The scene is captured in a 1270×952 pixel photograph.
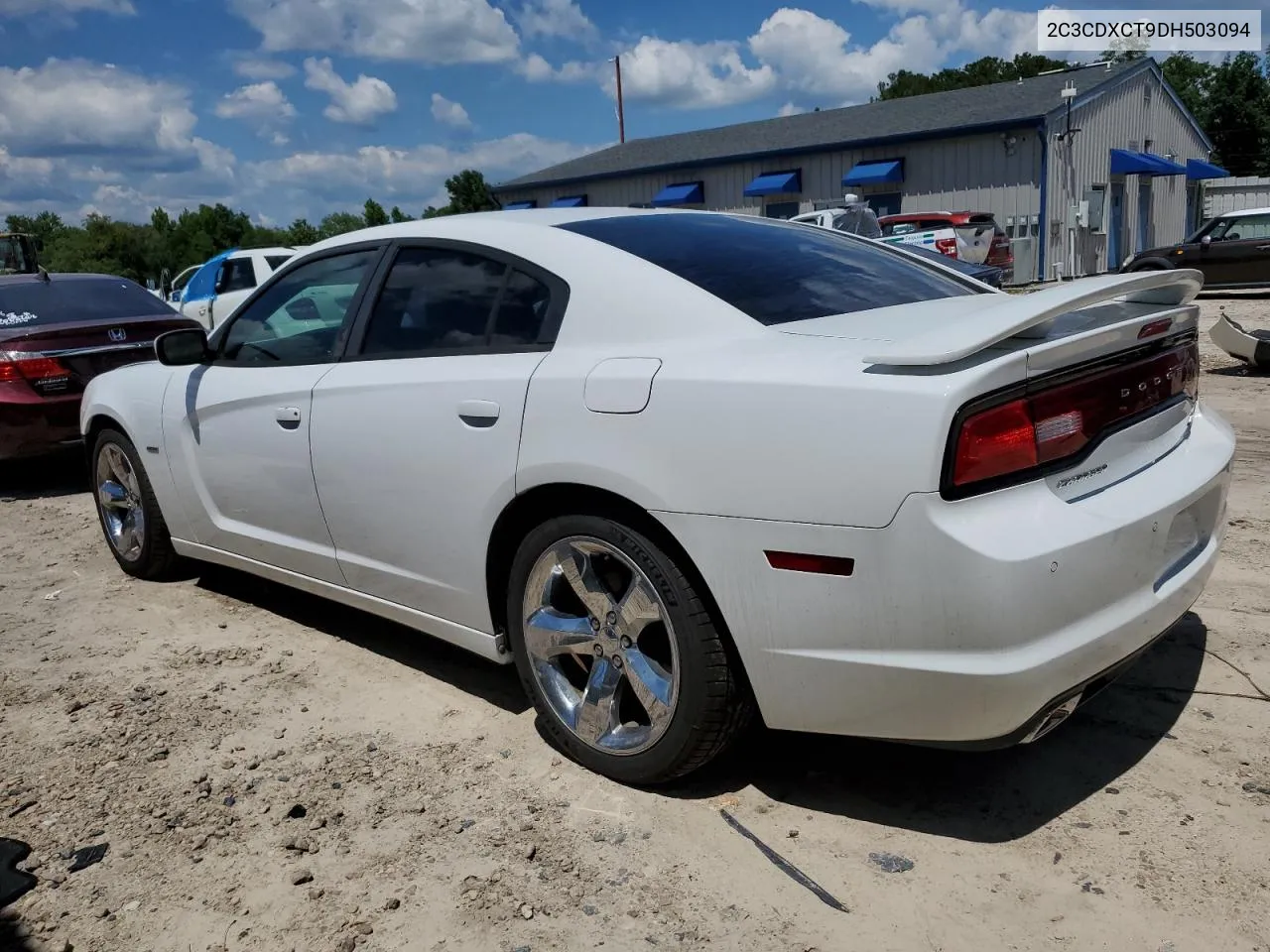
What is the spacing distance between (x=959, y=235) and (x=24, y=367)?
1488 cm

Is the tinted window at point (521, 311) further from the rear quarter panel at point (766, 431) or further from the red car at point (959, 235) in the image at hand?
the red car at point (959, 235)

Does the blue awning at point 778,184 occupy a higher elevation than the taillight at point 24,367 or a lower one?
higher

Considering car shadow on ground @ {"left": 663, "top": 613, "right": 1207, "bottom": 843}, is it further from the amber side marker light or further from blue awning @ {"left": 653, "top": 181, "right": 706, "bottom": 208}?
blue awning @ {"left": 653, "top": 181, "right": 706, "bottom": 208}

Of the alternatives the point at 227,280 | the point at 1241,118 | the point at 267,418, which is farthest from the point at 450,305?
the point at 1241,118

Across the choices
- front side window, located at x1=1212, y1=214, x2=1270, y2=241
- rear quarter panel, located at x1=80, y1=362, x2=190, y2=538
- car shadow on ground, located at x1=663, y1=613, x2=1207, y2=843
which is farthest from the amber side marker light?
front side window, located at x1=1212, y1=214, x2=1270, y2=241

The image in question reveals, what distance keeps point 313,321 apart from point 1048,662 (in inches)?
110

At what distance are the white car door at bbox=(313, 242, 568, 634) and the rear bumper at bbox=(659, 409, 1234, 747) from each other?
0.72 meters

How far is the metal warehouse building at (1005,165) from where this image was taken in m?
24.1

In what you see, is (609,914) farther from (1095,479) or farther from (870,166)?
(870,166)

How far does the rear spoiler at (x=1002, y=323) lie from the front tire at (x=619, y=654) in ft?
2.54

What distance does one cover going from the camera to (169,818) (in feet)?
9.34

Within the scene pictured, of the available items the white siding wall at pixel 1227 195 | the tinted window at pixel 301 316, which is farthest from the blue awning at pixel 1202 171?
the tinted window at pixel 301 316

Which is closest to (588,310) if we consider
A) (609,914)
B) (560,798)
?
(560,798)

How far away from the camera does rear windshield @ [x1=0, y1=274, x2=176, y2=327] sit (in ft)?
24.7
